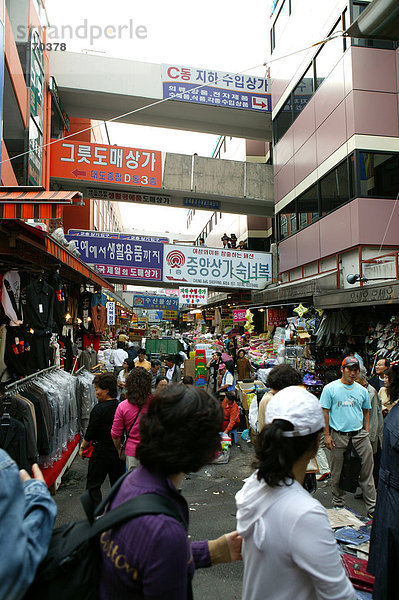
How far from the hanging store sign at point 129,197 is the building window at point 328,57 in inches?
315

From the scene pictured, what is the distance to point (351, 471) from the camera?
177 inches

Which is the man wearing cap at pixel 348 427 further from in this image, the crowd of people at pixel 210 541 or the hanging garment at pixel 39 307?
the hanging garment at pixel 39 307

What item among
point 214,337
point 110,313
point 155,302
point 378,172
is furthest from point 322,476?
point 155,302

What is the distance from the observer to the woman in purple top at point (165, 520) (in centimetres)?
114

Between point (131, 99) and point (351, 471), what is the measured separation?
659 inches

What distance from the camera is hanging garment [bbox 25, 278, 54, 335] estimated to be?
5.66 metres

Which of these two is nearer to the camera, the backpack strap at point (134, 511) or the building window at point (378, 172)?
the backpack strap at point (134, 511)

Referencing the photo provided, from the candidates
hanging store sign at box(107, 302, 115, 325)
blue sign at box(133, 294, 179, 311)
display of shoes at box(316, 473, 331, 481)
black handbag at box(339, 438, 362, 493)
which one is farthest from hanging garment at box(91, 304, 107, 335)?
blue sign at box(133, 294, 179, 311)

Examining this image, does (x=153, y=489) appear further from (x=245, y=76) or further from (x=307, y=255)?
(x=245, y=76)

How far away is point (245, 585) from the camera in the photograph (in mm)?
1653

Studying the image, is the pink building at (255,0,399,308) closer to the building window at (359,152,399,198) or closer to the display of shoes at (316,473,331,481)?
the building window at (359,152,399,198)

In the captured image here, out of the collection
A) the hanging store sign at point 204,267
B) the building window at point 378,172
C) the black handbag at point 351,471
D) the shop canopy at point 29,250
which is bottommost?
the black handbag at point 351,471

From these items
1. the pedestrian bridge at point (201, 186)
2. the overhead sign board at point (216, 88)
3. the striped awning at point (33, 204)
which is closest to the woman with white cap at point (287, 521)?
the striped awning at point (33, 204)

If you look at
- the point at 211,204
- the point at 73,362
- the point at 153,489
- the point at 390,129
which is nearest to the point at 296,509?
the point at 153,489
